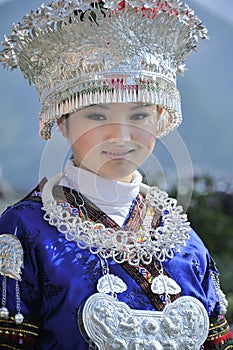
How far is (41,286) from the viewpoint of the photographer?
1664mm

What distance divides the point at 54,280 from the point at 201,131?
213cm

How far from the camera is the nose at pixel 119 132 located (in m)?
1.70

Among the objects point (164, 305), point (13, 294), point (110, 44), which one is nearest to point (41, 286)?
point (13, 294)

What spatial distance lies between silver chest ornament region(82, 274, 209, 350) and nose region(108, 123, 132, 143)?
0.30m

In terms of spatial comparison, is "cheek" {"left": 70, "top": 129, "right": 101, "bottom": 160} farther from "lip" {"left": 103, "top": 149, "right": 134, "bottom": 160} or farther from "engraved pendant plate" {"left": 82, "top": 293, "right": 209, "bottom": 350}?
"engraved pendant plate" {"left": 82, "top": 293, "right": 209, "bottom": 350}

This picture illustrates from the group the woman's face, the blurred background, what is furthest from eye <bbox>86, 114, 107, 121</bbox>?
the blurred background

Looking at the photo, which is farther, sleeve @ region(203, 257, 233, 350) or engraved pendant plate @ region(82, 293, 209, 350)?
sleeve @ region(203, 257, 233, 350)

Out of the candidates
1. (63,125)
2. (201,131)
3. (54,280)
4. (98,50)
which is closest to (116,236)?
(54,280)

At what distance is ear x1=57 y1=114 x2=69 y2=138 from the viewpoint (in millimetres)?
1792

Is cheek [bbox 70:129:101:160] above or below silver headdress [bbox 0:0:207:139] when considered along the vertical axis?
below

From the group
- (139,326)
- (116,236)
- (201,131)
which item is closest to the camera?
(139,326)

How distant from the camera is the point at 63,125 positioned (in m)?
1.80

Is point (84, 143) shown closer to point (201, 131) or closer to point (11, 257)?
point (11, 257)

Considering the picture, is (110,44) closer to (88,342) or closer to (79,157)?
(79,157)
